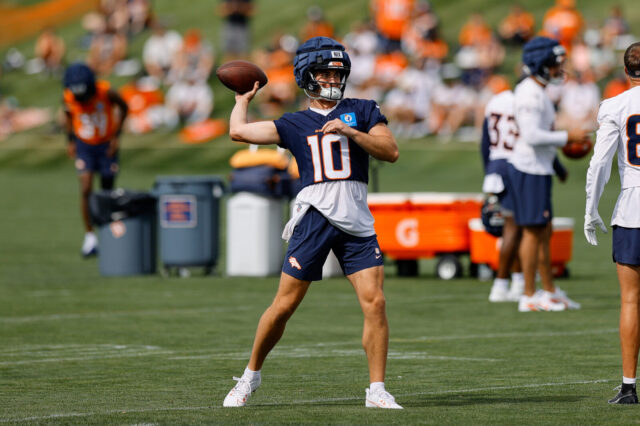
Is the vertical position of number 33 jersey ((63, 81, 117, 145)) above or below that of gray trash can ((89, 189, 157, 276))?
above

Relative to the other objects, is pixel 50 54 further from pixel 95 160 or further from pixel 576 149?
pixel 576 149

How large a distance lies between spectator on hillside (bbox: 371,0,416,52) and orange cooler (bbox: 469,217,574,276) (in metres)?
17.3

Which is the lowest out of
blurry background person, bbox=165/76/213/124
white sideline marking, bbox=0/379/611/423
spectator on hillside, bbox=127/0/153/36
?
white sideline marking, bbox=0/379/611/423

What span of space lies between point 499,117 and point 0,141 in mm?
26927

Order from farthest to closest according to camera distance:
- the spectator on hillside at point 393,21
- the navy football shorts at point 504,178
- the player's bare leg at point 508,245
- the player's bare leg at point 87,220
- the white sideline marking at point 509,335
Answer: the spectator on hillside at point 393,21 < the player's bare leg at point 87,220 < the player's bare leg at point 508,245 < the navy football shorts at point 504,178 < the white sideline marking at point 509,335

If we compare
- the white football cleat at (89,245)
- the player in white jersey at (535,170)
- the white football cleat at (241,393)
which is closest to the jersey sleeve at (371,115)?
the white football cleat at (241,393)

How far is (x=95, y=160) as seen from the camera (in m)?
17.2

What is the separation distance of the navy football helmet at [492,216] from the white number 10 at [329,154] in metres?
5.93

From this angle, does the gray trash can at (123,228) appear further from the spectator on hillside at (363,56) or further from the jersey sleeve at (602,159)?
the spectator on hillside at (363,56)

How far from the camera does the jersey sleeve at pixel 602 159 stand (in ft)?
23.2

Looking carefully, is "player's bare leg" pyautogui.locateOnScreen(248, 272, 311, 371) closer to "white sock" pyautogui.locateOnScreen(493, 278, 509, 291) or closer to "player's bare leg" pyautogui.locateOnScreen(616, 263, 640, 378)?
"player's bare leg" pyautogui.locateOnScreen(616, 263, 640, 378)

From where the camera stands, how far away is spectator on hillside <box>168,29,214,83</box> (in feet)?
113

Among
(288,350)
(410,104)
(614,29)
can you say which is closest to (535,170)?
(288,350)

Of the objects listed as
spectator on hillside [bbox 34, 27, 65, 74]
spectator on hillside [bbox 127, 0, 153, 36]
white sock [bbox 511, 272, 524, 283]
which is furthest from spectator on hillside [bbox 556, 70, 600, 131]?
spectator on hillside [bbox 34, 27, 65, 74]
